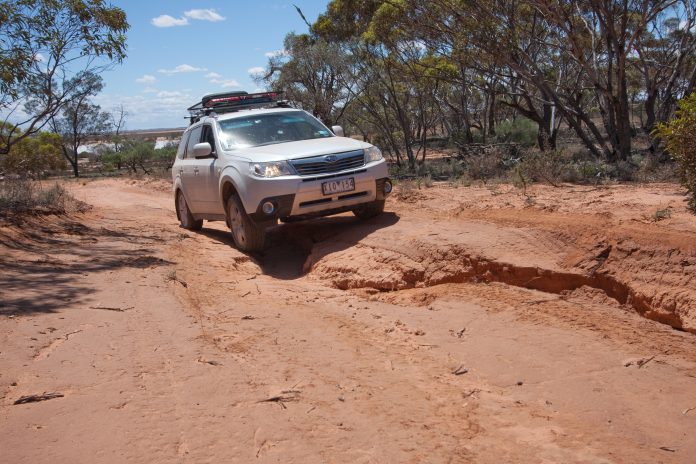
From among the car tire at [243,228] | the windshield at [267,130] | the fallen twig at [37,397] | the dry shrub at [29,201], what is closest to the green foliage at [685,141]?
the windshield at [267,130]

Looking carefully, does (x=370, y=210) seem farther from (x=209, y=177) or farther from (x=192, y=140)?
(x=192, y=140)

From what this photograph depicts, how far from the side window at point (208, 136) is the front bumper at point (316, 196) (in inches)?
62.9

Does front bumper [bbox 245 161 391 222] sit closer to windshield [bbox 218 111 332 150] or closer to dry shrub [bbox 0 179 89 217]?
windshield [bbox 218 111 332 150]

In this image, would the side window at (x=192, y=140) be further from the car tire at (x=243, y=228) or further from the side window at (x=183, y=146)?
the car tire at (x=243, y=228)

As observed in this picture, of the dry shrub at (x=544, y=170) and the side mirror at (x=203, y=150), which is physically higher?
the side mirror at (x=203, y=150)

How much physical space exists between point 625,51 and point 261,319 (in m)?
10.4

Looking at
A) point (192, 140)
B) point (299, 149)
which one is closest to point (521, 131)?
point (192, 140)

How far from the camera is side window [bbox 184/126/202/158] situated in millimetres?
9211

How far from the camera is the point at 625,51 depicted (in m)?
12.4

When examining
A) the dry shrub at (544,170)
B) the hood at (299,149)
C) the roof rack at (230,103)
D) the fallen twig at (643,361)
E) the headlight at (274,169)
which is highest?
the roof rack at (230,103)

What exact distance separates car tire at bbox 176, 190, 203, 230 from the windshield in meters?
2.01

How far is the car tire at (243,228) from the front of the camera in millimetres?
7716

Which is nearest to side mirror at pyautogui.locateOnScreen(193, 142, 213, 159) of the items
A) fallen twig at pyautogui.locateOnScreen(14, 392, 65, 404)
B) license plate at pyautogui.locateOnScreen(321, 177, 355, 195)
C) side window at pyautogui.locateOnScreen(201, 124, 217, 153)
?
side window at pyautogui.locateOnScreen(201, 124, 217, 153)

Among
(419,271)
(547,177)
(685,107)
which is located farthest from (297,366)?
(547,177)
